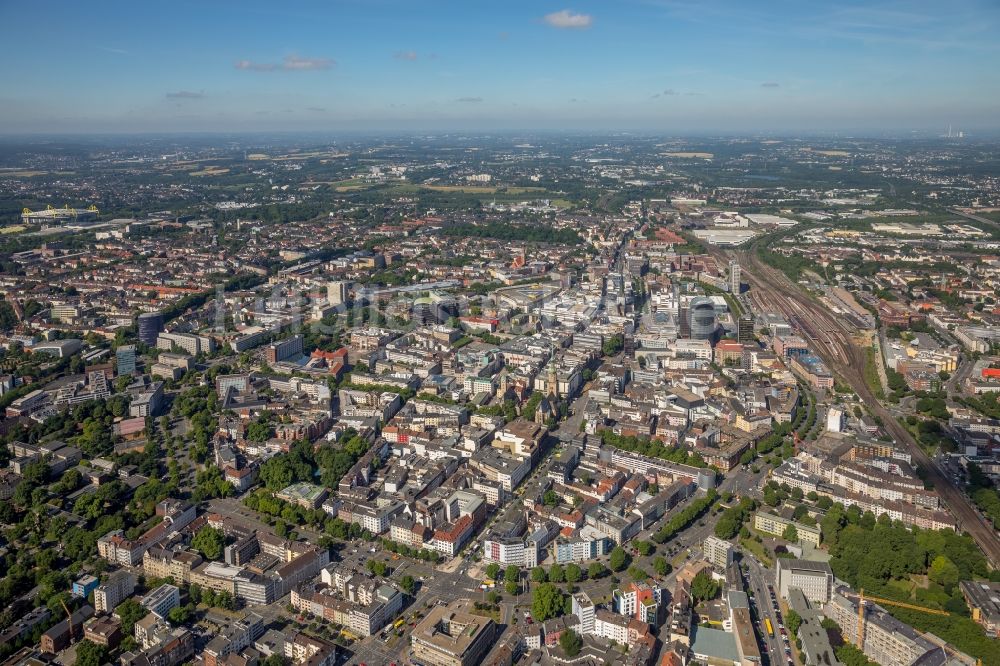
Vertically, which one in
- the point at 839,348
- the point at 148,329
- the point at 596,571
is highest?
the point at 148,329

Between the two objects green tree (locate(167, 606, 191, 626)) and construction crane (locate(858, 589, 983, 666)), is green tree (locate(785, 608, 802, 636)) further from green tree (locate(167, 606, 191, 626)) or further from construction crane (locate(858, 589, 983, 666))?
green tree (locate(167, 606, 191, 626))

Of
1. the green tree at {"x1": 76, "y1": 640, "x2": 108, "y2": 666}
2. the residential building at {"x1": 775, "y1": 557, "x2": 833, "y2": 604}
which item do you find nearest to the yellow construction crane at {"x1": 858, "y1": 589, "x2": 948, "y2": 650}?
the residential building at {"x1": 775, "y1": 557, "x2": 833, "y2": 604}

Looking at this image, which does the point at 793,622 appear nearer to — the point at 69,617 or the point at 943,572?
the point at 943,572

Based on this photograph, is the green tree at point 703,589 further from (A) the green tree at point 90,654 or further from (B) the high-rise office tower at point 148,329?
(B) the high-rise office tower at point 148,329

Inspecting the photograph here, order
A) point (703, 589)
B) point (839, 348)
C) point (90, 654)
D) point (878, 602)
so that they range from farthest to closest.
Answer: point (839, 348), point (703, 589), point (878, 602), point (90, 654)

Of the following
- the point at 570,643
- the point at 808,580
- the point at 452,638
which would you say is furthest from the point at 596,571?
the point at 808,580

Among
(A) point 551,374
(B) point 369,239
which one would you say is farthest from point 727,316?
(B) point 369,239

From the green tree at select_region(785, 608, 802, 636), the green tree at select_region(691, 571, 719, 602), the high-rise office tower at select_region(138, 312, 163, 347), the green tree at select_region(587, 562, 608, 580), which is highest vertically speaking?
the high-rise office tower at select_region(138, 312, 163, 347)

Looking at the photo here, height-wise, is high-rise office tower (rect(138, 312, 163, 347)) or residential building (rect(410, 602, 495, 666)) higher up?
high-rise office tower (rect(138, 312, 163, 347))
